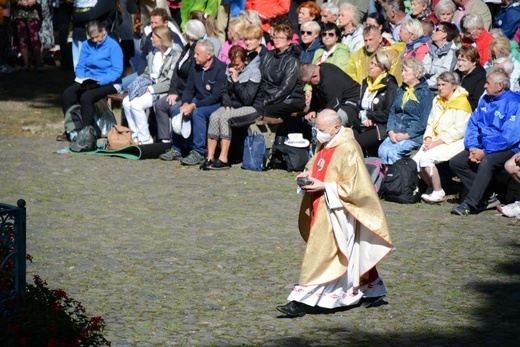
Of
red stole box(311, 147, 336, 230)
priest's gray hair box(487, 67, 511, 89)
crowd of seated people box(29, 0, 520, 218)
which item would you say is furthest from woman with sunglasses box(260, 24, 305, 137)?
red stole box(311, 147, 336, 230)

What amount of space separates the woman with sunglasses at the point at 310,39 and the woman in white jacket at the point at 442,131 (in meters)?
2.66

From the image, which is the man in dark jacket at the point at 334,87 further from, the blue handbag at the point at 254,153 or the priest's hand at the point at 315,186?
the priest's hand at the point at 315,186

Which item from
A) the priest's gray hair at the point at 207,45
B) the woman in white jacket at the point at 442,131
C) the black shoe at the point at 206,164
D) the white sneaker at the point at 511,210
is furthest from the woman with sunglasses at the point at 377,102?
the priest's gray hair at the point at 207,45

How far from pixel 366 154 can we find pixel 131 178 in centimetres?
302

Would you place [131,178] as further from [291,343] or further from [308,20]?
[291,343]

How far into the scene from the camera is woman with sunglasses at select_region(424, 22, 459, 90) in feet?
42.5

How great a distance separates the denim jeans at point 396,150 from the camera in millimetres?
12305

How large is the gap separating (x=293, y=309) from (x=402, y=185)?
14.2 ft

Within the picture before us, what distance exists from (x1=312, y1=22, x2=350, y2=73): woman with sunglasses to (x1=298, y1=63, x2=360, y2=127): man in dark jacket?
749 mm

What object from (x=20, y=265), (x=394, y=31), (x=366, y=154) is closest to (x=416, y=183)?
(x=366, y=154)

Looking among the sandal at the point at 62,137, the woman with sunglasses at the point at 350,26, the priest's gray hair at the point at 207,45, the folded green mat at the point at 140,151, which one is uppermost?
the woman with sunglasses at the point at 350,26

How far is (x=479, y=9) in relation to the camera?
14.2m

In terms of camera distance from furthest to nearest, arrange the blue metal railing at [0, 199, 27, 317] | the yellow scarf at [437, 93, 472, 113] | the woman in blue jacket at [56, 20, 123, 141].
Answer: the woman in blue jacket at [56, 20, 123, 141], the yellow scarf at [437, 93, 472, 113], the blue metal railing at [0, 199, 27, 317]

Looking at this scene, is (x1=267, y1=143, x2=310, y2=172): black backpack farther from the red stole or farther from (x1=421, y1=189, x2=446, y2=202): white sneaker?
the red stole
